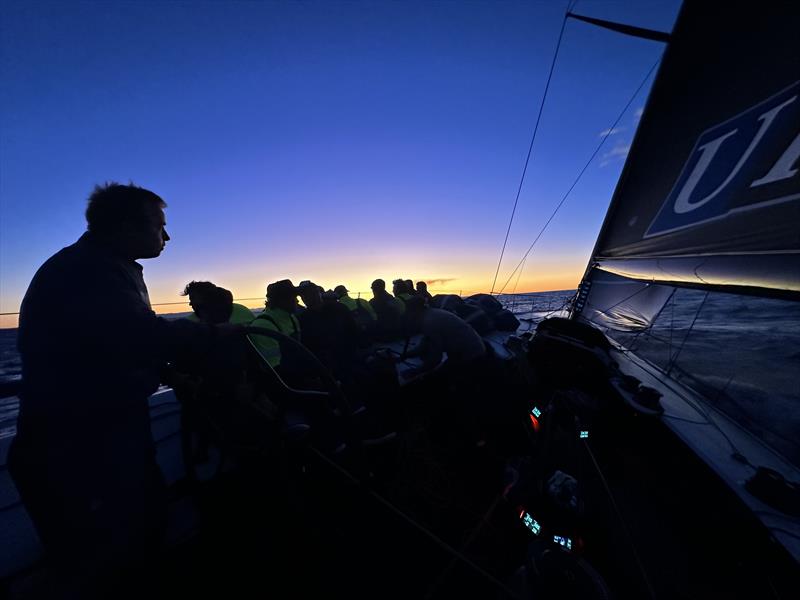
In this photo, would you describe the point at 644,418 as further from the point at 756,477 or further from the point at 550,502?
the point at 550,502

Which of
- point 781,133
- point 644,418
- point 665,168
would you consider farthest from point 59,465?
point 665,168

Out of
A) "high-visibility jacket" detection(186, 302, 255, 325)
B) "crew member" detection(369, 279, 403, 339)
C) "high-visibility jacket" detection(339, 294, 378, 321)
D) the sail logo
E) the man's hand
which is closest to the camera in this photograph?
the man's hand

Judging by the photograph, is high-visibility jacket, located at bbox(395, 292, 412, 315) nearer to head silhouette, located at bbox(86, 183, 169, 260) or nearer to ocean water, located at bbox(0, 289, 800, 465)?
ocean water, located at bbox(0, 289, 800, 465)

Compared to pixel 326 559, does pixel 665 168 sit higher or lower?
higher

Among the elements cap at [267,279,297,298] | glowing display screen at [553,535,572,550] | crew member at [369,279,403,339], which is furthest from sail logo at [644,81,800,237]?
crew member at [369,279,403,339]

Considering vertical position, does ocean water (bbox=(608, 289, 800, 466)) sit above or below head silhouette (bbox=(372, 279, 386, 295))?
below

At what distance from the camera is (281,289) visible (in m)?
3.26

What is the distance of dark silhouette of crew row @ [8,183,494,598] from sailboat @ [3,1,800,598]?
77 cm

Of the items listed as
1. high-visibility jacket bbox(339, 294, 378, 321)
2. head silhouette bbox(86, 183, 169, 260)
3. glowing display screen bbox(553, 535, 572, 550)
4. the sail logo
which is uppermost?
the sail logo

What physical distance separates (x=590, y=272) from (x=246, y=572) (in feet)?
21.3

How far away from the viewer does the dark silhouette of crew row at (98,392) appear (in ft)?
3.81

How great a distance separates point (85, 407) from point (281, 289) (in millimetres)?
2166

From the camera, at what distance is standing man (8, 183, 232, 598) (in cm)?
116

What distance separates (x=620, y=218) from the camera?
4.02 meters
